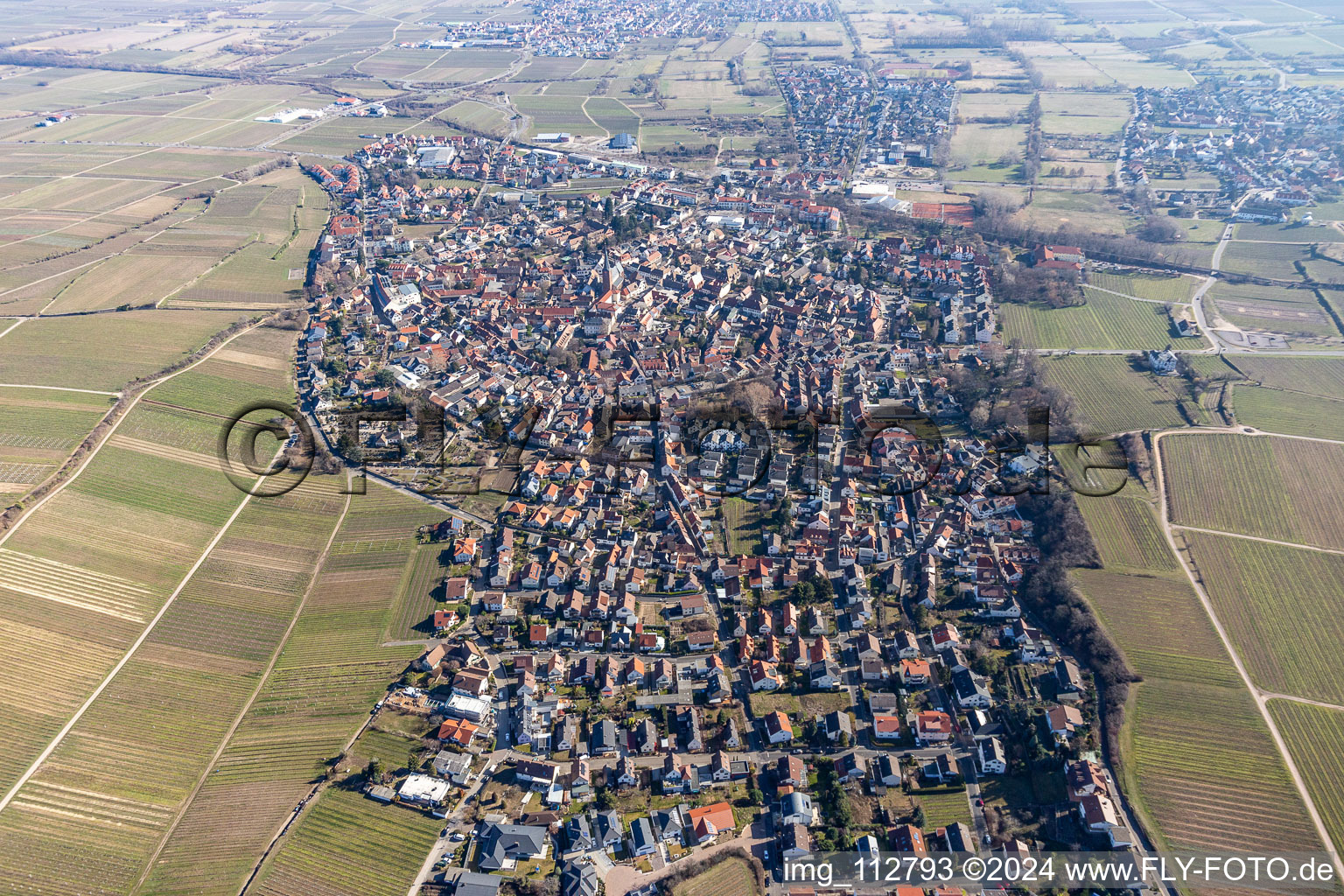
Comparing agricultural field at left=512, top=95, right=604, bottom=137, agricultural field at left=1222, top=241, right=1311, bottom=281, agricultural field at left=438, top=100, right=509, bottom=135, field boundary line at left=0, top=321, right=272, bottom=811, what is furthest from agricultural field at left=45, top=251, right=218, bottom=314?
agricultural field at left=1222, top=241, right=1311, bottom=281

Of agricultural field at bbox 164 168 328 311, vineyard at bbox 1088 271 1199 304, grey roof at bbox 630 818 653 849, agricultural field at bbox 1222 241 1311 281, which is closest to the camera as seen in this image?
grey roof at bbox 630 818 653 849

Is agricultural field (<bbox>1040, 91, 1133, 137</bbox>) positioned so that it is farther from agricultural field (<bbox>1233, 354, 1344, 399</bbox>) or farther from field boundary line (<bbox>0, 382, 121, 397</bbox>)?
field boundary line (<bbox>0, 382, 121, 397</bbox>)

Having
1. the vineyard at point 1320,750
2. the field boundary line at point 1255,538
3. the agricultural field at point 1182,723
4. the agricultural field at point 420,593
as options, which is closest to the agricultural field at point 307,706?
the agricultural field at point 420,593

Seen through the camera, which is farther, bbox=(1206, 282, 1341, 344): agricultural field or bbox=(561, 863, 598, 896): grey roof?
bbox=(1206, 282, 1341, 344): agricultural field

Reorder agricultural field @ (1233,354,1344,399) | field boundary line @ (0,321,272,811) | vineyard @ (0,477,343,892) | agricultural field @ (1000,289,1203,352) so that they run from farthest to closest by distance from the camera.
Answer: agricultural field @ (1000,289,1203,352), agricultural field @ (1233,354,1344,399), field boundary line @ (0,321,272,811), vineyard @ (0,477,343,892)

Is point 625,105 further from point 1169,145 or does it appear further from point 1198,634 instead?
point 1198,634

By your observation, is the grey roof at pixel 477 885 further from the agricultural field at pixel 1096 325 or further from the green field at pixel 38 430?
the agricultural field at pixel 1096 325
